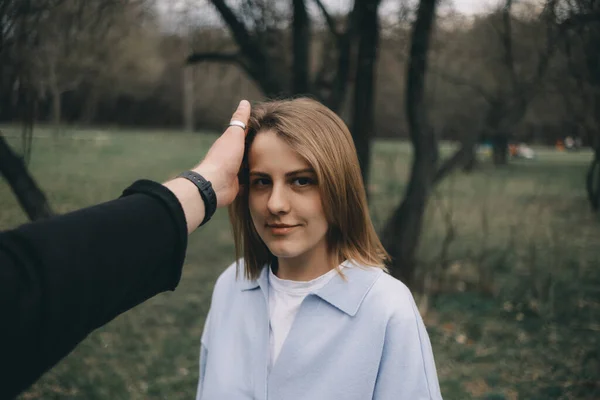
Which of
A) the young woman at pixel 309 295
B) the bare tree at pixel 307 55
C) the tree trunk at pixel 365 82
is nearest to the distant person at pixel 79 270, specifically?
the young woman at pixel 309 295

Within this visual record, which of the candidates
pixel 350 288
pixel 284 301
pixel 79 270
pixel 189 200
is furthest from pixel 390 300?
pixel 79 270

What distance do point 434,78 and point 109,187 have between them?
5.73m

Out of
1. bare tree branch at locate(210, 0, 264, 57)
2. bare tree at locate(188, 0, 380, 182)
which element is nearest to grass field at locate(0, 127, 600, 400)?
bare tree at locate(188, 0, 380, 182)

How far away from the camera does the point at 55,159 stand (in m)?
9.95

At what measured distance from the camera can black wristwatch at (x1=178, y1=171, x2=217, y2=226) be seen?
3.83ft

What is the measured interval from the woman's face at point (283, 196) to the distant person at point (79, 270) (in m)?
0.64

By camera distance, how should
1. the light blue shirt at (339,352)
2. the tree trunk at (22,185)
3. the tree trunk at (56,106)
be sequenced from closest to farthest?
1. the light blue shirt at (339,352)
2. the tree trunk at (22,185)
3. the tree trunk at (56,106)

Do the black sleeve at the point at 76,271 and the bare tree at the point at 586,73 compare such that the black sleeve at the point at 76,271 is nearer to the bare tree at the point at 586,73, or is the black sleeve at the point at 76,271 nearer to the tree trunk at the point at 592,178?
the bare tree at the point at 586,73

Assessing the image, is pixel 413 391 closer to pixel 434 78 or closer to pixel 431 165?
pixel 431 165

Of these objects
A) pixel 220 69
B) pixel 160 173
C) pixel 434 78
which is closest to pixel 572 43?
pixel 434 78

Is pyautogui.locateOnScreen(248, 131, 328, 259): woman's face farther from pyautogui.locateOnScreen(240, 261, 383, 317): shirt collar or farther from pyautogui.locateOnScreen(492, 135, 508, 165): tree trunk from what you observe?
pyautogui.locateOnScreen(492, 135, 508, 165): tree trunk

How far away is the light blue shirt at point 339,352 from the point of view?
62.1 inches

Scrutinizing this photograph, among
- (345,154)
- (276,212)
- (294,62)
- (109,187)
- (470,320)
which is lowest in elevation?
(470,320)

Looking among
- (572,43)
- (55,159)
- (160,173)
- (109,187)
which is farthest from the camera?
(160,173)
